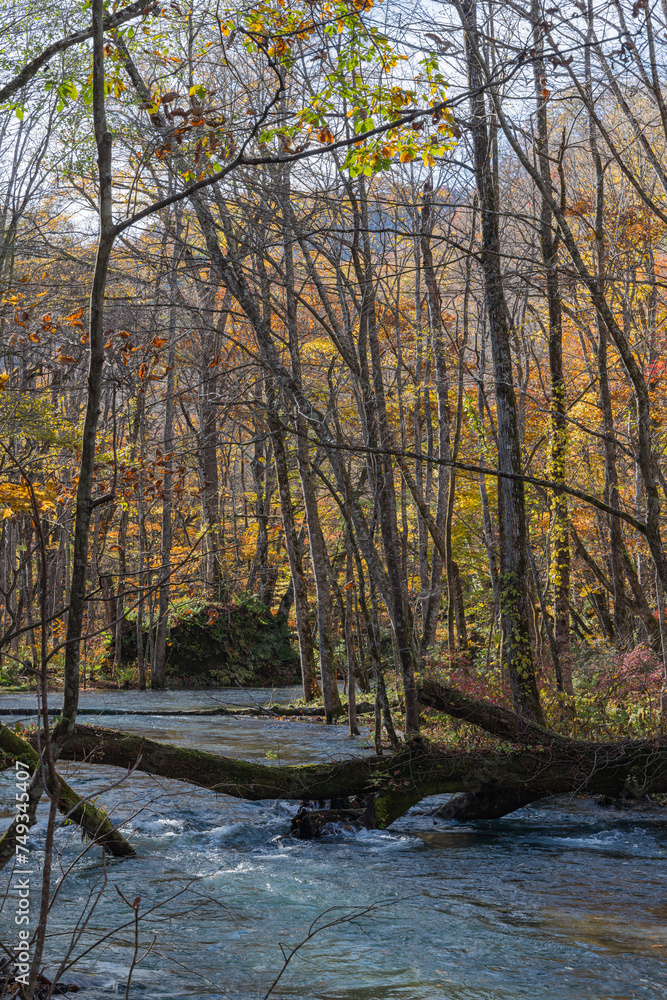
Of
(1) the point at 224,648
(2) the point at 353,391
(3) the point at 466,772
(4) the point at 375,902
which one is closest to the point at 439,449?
(2) the point at 353,391

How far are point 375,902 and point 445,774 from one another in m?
1.86

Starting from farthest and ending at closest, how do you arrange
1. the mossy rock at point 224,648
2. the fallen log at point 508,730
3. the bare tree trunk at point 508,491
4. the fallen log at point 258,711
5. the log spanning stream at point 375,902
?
the mossy rock at point 224,648
the fallen log at point 258,711
the bare tree trunk at point 508,491
the fallen log at point 508,730
the log spanning stream at point 375,902

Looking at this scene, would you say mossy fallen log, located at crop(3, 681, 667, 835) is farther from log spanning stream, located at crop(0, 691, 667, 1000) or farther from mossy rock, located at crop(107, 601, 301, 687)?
mossy rock, located at crop(107, 601, 301, 687)

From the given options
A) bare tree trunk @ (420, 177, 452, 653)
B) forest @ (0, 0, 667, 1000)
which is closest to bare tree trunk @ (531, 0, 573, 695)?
forest @ (0, 0, 667, 1000)

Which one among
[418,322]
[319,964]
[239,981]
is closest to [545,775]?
[319,964]

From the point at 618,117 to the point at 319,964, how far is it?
1420 centimetres

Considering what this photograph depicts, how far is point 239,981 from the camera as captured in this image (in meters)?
4.12

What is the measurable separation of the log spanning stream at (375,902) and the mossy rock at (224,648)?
40.6ft

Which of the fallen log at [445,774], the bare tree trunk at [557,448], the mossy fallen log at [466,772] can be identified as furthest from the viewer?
the bare tree trunk at [557,448]

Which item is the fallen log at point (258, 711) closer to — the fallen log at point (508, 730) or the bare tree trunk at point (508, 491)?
the bare tree trunk at point (508, 491)

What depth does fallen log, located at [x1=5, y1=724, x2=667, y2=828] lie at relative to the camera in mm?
6836

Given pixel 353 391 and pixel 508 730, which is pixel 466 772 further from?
pixel 353 391

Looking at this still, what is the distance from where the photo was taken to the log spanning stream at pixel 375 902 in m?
4.15

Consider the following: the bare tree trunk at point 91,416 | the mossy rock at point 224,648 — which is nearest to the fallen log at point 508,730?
the bare tree trunk at point 91,416
